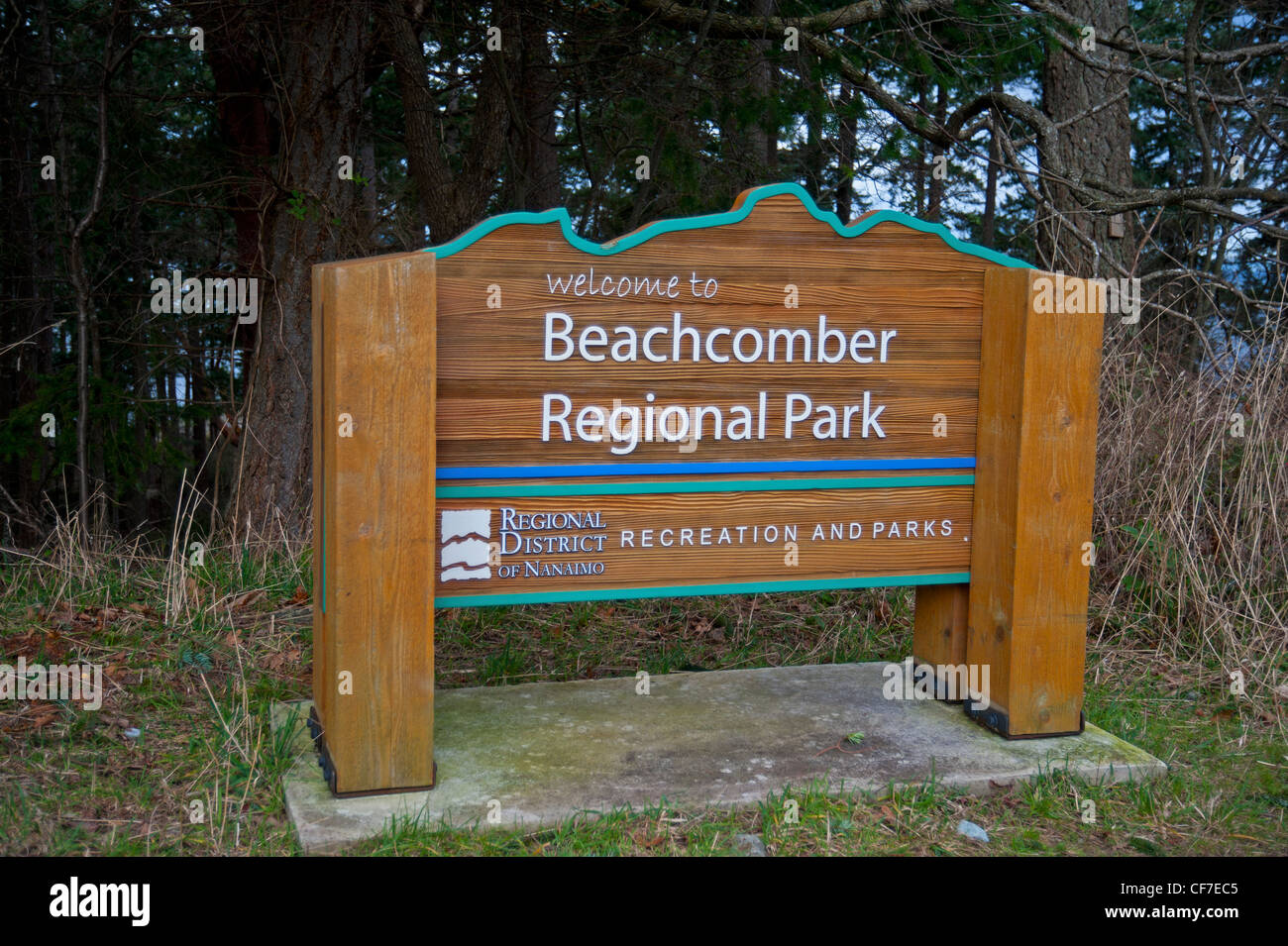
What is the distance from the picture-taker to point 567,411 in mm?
3658

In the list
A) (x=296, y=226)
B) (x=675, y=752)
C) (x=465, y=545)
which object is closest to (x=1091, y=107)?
(x=296, y=226)

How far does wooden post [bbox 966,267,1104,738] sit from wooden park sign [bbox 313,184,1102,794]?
0.01 m

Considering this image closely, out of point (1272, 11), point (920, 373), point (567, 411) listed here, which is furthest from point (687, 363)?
point (1272, 11)

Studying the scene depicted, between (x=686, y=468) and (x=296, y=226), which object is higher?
(x=296, y=226)

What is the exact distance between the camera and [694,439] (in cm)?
380

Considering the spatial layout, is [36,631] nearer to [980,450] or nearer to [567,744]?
[567,744]

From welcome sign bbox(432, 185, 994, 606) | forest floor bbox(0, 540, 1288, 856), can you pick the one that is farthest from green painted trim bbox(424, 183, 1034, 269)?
forest floor bbox(0, 540, 1288, 856)

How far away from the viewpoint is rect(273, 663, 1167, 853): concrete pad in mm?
3391

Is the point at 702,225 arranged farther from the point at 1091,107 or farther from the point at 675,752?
the point at 1091,107

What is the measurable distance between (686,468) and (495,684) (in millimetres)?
1617

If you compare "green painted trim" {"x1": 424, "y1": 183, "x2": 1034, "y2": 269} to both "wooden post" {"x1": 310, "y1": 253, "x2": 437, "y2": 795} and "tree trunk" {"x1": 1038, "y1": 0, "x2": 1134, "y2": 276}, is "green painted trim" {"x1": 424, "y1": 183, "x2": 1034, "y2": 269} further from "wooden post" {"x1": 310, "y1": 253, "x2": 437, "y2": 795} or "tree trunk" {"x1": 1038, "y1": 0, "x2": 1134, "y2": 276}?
"tree trunk" {"x1": 1038, "y1": 0, "x2": 1134, "y2": 276}

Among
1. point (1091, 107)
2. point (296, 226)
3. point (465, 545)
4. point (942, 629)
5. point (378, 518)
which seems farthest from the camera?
point (1091, 107)

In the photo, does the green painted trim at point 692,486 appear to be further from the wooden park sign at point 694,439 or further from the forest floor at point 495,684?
the forest floor at point 495,684

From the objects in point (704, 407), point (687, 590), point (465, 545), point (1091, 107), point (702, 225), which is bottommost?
point (687, 590)
